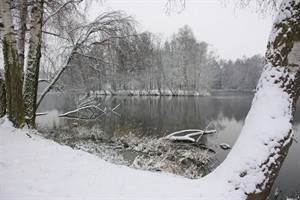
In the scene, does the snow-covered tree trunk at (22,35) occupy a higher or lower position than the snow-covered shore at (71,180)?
higher

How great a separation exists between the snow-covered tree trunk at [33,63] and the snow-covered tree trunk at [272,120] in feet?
16.5

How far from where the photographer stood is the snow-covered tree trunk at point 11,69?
532 centimetres

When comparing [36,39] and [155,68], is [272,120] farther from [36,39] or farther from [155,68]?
[155,68]

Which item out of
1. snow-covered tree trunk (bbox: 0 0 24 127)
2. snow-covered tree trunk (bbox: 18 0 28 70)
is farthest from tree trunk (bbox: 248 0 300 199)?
snow-covered tree trunk (bbox: 18 0 28 70)

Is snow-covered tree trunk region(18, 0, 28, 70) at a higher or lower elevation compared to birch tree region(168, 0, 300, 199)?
higher

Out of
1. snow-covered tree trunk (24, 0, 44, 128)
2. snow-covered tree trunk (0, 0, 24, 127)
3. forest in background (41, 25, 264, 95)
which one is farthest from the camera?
forest in background (41, 25, 264, 95)

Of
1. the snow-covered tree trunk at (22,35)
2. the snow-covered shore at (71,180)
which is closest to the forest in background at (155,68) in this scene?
the snow-covered tree trunk at (22,35)

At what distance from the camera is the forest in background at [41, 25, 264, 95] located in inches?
360

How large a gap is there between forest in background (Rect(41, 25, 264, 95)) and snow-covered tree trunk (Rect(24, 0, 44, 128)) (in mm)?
2518

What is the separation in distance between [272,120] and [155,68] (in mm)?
46787

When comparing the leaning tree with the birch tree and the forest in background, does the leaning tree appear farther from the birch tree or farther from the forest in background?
the birch tree

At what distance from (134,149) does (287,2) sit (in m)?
10.4

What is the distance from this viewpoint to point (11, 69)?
5477 mm

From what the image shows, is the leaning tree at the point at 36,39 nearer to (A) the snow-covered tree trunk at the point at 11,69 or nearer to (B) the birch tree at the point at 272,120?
(A) the snow-covered tree trunk at the point at 11,69
